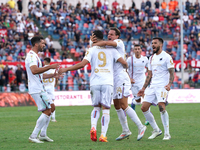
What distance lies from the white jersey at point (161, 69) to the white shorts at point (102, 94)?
152cm

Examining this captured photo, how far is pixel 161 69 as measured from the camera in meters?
9.52

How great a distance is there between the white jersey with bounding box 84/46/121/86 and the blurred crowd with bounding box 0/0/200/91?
17284 millimetres

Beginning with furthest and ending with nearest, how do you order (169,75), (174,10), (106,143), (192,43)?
(174,10), (192,43), (169,75), (106,143)

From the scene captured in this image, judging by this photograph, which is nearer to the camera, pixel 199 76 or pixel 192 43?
pixel 199 76

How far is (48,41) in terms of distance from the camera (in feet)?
98.9

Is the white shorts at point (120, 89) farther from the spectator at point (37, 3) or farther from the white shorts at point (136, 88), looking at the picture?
the spectator at point (37, 3)

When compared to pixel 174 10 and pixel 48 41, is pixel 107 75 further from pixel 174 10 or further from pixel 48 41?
pixel 174 10

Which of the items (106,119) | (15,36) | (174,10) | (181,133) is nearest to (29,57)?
(106,119)

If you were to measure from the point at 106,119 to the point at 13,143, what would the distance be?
2.22 m

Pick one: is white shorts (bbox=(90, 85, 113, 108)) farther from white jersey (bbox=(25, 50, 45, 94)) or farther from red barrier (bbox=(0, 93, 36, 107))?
red barrier (bbox=(0, 93, 36, 107))

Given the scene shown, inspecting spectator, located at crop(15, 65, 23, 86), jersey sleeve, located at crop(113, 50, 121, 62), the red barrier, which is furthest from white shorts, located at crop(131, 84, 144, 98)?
spectator, located at crop(15, 65, 23, 86)

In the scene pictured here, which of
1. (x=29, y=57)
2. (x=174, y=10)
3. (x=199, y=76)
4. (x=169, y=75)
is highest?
(x=174, y=10)

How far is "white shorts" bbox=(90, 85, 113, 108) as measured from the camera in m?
8.52

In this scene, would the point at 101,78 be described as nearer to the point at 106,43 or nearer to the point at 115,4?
the point at 106,43
